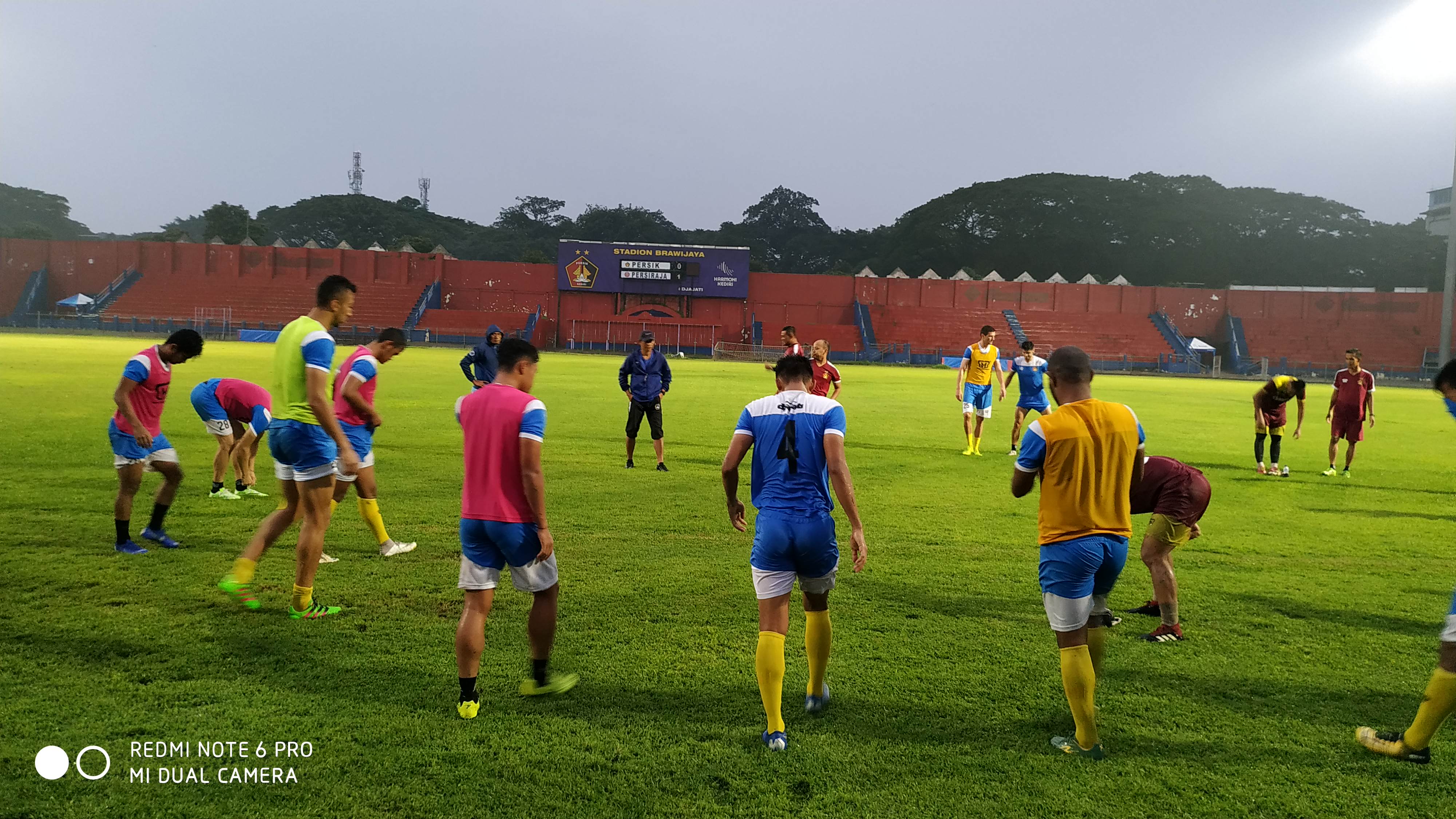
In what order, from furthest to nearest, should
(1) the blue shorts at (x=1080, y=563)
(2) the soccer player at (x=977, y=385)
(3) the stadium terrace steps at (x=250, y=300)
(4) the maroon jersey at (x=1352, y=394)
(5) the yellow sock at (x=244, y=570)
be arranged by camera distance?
(3) the stadium terrace steps at (x=250, y=300)
(2) the soccer player at (x=977, y=385)
(4) the maroon jersey at (x=1352, y=394)
(5) the yellow sock at (x=244, y=570)
(1) the blue shorts at (x=1080, y=563)

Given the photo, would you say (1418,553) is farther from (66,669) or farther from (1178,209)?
(1178,209)

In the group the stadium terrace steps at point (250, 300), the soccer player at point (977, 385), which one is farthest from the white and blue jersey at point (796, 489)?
the stadium terrace steps at point (250, 300)

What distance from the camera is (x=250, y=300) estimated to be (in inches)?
2525

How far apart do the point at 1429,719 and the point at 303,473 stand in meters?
6.43

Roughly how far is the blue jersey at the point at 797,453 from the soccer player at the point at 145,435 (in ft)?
17.1

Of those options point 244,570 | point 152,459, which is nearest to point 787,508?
point 244,570

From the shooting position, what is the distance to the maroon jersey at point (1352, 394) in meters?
12.5

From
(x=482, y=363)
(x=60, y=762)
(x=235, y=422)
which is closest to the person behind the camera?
(x=60, y=762)

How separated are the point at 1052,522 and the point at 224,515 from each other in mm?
8046

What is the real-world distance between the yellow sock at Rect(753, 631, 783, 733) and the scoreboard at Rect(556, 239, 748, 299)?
60.9 meters

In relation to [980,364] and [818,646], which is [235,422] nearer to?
[818,646]

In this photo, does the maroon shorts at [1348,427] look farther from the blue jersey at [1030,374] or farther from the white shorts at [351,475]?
the white shorts at [351,475]

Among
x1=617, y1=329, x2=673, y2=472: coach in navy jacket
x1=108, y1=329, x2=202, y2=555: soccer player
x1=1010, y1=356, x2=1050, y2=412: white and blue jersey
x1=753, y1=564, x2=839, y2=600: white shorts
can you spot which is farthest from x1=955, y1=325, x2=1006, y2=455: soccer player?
x1=108, y1=329, x2=202, y2=555: soccer player

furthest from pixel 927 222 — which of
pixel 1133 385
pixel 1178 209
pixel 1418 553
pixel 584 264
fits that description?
pixel 1418 553
